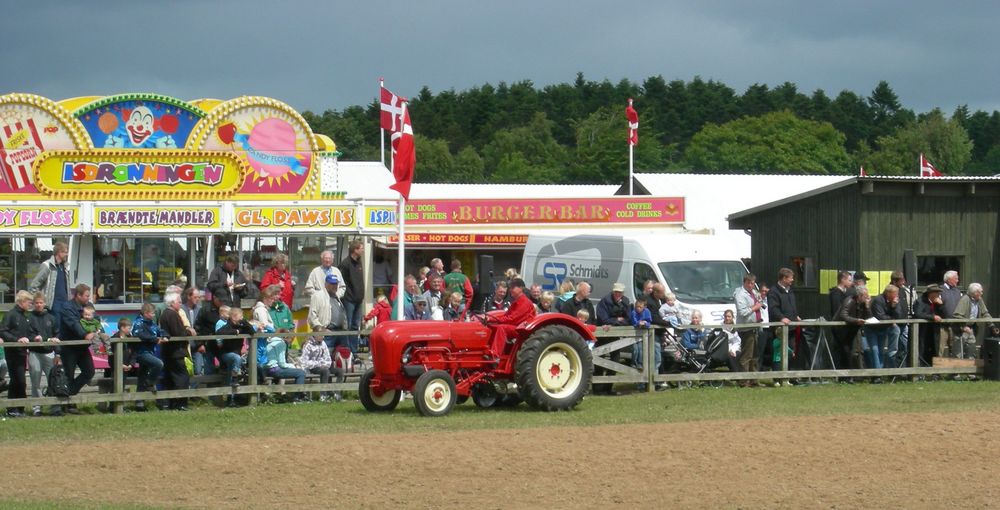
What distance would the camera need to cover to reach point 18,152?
2317 cm

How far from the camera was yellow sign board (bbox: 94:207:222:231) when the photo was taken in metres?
22.6

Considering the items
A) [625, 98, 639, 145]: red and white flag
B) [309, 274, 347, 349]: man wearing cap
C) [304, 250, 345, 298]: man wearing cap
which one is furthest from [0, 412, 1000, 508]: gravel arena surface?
[625, 98, 639, 145]: red and white flag

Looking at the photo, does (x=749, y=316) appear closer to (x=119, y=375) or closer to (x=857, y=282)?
(x=857, y=282)

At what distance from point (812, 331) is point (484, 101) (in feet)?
352

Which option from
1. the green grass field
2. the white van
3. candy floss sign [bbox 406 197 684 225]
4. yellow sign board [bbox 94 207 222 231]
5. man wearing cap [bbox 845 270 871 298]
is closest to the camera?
the green grass field

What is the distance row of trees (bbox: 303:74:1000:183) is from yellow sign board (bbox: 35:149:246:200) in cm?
6551

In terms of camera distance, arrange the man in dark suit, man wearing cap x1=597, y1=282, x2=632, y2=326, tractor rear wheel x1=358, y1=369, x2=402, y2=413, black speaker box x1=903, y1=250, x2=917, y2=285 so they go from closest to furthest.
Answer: tractor rear wheel x1=358, y1=369, x2=402, y2=413
man wearing cap x1=597, y1=282, x2=632, y2=326
the man in dark suit
black speaker box x1=903, y1=250, x2=917, y2=285

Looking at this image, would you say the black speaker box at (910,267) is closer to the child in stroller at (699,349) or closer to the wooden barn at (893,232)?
the wooden barn at (893,232)

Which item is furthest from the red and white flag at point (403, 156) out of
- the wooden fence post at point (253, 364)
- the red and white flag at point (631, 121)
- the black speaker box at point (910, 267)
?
the red and white flag at point (631, 121)

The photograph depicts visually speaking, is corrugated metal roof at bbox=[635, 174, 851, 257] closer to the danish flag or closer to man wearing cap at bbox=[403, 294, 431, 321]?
man wearing cap at bbox=[403, 294, 431, 321]

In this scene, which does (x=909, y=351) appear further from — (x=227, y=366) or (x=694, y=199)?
(x=694, y=199)

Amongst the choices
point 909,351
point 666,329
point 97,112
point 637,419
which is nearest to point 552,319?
point 637,419

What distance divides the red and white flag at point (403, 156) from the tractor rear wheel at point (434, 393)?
335 centimetres

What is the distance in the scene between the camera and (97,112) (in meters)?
23.7
